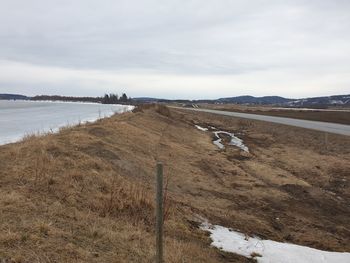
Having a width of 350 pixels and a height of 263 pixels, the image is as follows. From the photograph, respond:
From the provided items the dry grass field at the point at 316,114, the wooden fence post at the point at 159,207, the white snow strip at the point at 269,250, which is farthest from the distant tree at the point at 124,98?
the wooden fence post at the point at 159,207

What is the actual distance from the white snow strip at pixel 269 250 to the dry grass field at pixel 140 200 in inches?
13.7

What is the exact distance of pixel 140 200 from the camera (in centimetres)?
1002

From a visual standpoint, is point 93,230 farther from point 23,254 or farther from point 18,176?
point 18,176

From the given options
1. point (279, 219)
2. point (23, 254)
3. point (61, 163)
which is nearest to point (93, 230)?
point (23, 254)

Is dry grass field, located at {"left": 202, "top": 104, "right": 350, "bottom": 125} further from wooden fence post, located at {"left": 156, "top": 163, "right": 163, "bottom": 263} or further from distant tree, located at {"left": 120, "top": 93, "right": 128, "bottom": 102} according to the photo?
distant tree, located at {"left": 120, "top": 93, "right": 128, "bottom": 102}

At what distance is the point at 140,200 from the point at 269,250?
2939 millimetres

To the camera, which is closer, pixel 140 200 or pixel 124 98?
pixel 140 200

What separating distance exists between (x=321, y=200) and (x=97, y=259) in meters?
10.2

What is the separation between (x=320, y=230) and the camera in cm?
1158

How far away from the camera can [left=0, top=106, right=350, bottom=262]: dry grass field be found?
290 inches

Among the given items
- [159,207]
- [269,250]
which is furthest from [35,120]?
[159,207]

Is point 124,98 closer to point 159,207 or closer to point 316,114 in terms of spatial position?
point 316,114

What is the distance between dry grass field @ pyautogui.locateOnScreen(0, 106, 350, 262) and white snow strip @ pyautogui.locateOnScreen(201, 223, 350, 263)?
0.35 m

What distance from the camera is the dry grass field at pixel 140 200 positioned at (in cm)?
736
